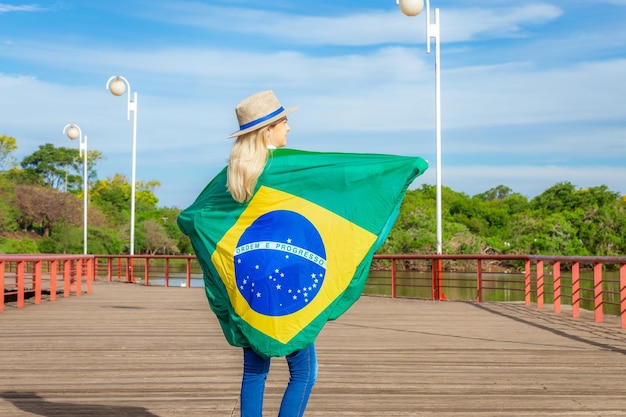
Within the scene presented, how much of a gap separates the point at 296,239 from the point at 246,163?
14.0 inches

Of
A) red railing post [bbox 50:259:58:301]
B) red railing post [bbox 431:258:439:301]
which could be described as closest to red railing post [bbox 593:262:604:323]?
red railing post [bbox 431:258:439:301]

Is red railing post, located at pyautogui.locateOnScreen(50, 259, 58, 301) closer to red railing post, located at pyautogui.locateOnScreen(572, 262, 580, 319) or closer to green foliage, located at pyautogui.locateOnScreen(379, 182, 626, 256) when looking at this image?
red railing post, located at pyautogui.locateOnScreen(572, 262, 580, 319)

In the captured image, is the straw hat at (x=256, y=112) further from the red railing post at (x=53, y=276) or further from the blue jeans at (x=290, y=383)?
the red railing post at (x=53, y=276)

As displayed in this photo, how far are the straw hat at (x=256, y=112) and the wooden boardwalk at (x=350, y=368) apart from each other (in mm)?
1995

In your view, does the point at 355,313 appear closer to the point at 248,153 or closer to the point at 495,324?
the point at 495,324

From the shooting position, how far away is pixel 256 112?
3.69 metres

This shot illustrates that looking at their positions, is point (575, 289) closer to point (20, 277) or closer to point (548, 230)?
point (20, 277)

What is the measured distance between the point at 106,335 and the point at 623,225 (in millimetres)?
59880

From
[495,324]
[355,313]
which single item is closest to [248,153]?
[495,324]

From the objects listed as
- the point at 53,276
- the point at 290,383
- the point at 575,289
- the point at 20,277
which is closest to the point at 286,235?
the point at 290,383

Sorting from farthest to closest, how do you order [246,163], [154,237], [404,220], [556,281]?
[154,237]
[404,220]
[556,281]
[246,163]

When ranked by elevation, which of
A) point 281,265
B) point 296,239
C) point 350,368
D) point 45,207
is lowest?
point 350,368

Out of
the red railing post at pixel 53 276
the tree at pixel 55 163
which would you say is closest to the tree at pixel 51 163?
the tree at pixel 55 163

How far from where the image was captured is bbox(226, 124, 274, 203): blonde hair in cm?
362
